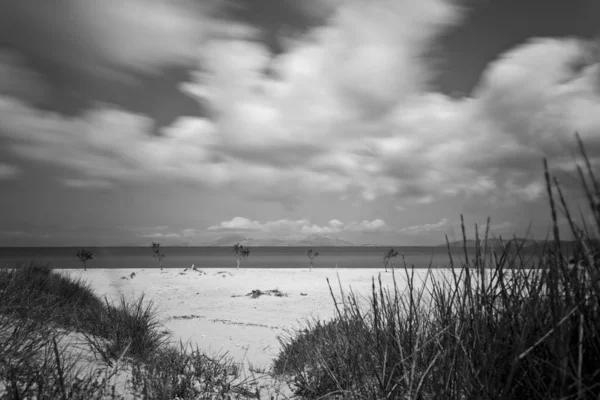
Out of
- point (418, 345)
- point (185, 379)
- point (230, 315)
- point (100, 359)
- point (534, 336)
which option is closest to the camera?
point (534, 336)

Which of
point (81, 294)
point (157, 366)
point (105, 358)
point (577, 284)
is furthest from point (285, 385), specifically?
point (81, 294)

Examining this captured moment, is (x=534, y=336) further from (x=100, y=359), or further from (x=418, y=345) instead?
(x=100, y=359)

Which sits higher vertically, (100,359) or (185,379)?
(100,359)

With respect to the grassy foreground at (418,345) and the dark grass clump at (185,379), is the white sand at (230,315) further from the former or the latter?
the grassy foreground at (418,345)

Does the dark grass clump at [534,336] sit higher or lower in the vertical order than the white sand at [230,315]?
higher

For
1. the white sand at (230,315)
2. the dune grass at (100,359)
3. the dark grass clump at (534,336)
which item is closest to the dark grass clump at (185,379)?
A: the dune grass at (100,359)

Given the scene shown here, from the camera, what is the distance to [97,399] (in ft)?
8.89

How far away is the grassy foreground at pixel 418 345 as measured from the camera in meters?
1.53

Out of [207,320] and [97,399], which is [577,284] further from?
[207,320]

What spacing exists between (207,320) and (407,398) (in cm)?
898

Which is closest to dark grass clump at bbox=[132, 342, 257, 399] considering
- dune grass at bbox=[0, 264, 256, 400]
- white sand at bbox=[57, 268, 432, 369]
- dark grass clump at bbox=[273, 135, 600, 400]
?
dune grass at bbox=[0, 264, 256, 400]

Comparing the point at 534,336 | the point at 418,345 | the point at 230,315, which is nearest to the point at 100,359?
the point at 418,345

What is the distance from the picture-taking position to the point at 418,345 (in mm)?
2643

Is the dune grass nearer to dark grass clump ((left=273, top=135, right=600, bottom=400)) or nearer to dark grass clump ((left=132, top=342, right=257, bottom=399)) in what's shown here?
dark grass clump ((left=132, top=342, right=257, bottom=399))
